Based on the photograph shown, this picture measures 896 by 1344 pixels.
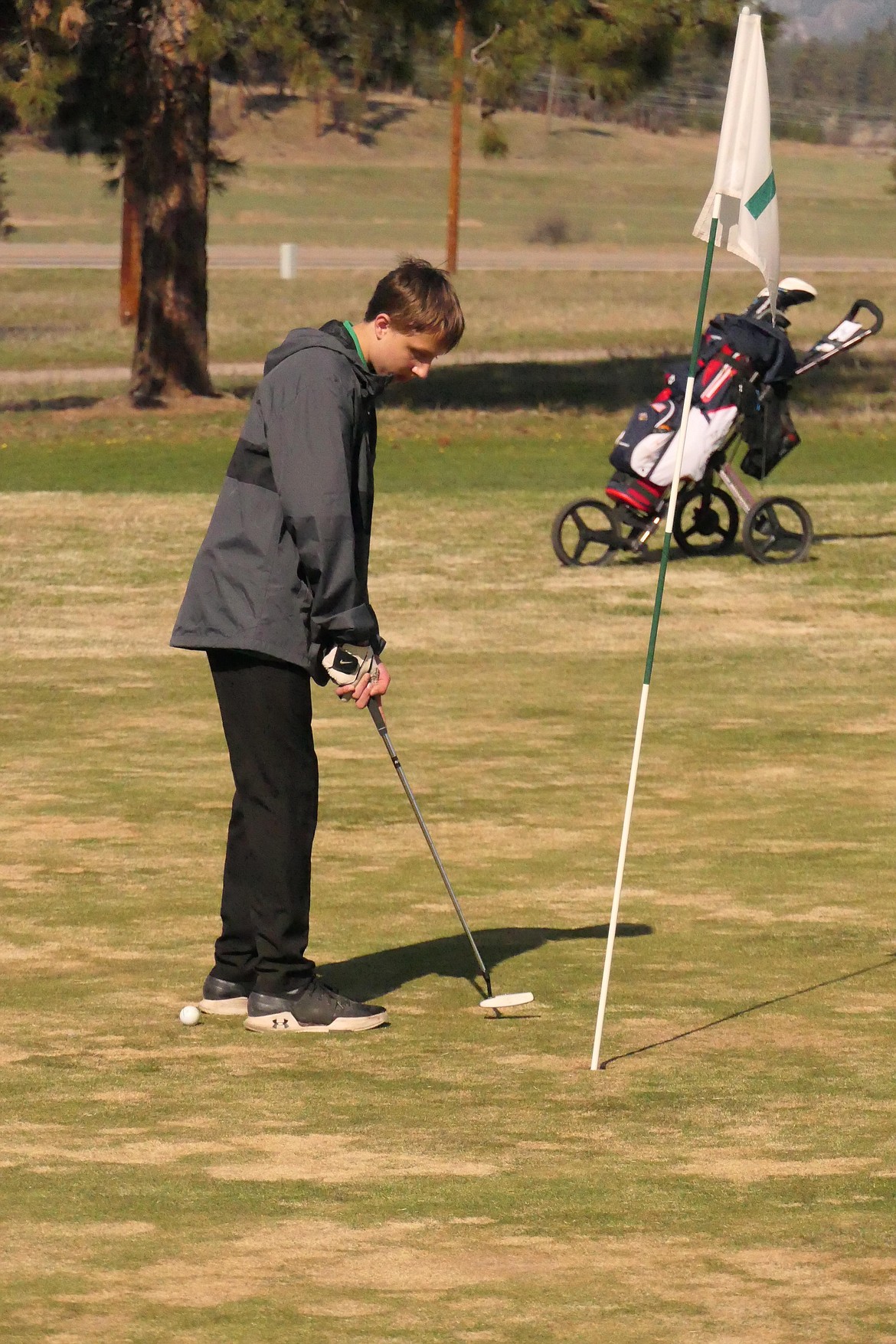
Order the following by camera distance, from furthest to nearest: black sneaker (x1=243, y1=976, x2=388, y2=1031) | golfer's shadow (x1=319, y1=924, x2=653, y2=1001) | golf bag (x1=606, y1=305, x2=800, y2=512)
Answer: golf bag (x1=606, y1=305, x2=800, y2=512) → golfer's shadow (x1=319, y1=924, x2=653, y2=1001) → black sneaker (x1=243, y1=976, x2=388, y2=1031)

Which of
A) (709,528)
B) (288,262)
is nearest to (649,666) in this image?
(709,528)

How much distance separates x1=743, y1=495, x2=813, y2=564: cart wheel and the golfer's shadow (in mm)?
9146

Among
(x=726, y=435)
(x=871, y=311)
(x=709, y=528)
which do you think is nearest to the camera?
(x=726, y=435)

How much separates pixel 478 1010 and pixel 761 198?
7.48 feet

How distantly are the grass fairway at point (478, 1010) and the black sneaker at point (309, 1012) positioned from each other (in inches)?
2.5

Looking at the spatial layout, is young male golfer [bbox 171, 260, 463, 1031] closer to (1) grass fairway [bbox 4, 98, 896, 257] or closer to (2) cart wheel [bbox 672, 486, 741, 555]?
(2) cart wheel [bbox 672, 486, 741, 555]

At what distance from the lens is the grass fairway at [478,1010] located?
4500 mm

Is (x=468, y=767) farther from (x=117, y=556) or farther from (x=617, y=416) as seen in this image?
(x=617, y=416)

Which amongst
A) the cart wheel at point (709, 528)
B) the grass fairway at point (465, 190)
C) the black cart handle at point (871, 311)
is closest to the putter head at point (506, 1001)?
the black cart handle at point (871, 311)

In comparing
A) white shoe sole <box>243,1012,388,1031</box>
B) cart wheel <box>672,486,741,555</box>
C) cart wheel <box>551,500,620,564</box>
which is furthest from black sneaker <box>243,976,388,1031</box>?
cart wheel <box>672,486,741,555</box>

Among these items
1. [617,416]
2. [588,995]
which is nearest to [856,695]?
[588,995]

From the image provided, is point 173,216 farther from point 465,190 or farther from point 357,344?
point 465,190

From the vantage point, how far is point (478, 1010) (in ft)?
21.6

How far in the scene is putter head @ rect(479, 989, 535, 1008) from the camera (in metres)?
6.46
